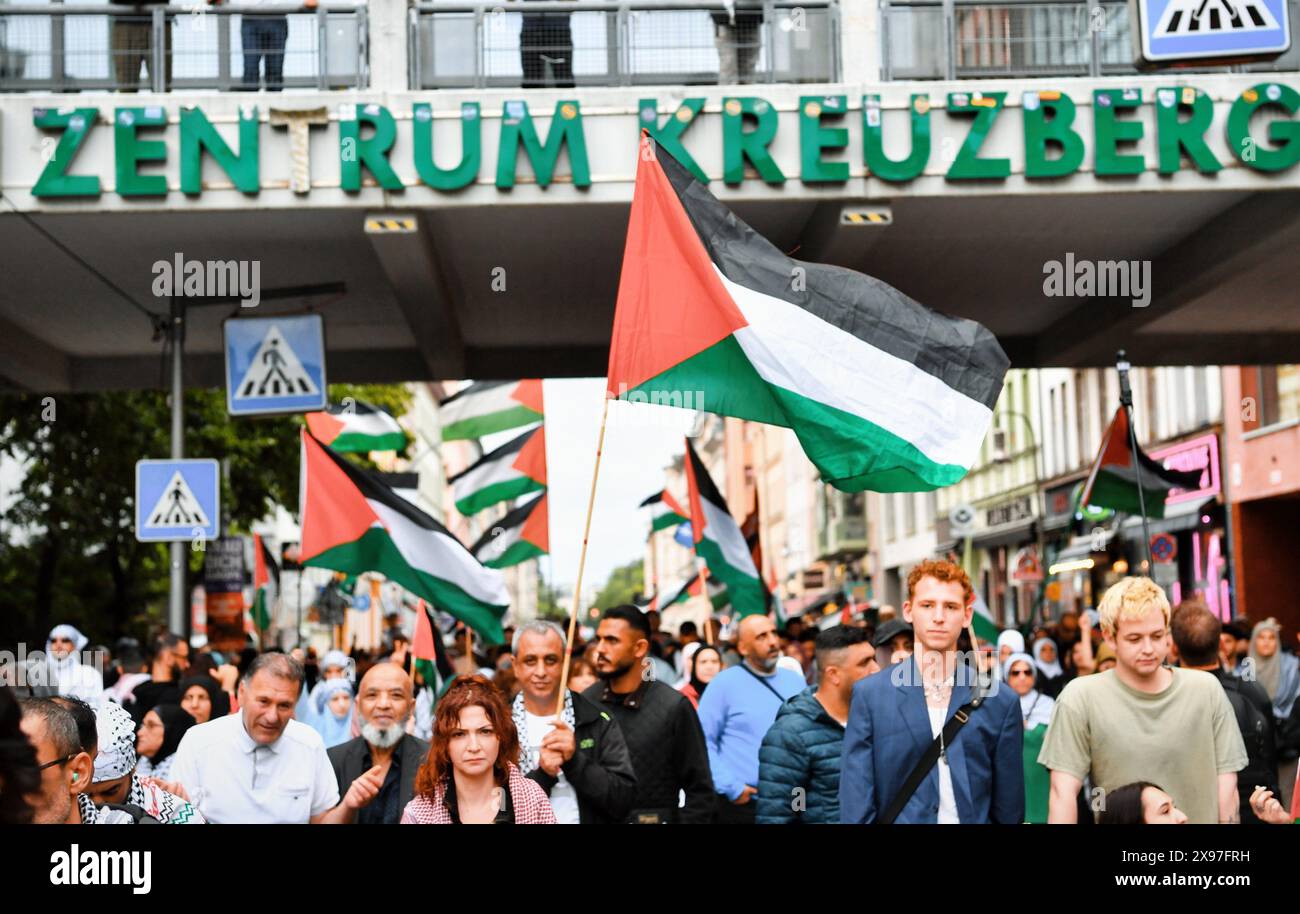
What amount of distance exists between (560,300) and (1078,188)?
23.2ft

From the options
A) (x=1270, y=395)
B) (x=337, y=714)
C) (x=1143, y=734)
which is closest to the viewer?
(x=1143, y=734)

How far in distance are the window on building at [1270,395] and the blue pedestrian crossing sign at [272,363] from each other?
1887cm

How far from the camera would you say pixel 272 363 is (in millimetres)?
18812

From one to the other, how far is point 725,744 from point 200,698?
3224 mm

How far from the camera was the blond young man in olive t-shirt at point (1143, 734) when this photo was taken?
18.1ft

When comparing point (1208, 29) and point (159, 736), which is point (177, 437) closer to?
point (159, 736)

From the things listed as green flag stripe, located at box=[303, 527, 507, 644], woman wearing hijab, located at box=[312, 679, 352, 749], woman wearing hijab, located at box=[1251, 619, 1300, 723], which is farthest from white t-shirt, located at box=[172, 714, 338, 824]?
woman wearing hijab, located at box=[1251, 619, 1300, 723]

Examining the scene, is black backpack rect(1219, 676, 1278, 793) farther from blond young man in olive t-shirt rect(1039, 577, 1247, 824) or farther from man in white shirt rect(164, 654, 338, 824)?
man in white shirt rect(164, 654, 338, 824)

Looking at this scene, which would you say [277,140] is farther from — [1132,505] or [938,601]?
[938,601]

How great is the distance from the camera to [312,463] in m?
11.9

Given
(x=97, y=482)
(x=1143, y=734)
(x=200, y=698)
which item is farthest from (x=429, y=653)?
(x=97, y=482)
